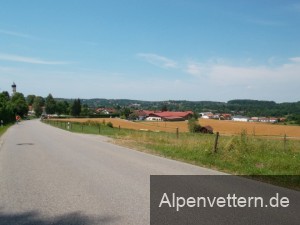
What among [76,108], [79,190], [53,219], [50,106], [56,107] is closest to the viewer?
[53,219]

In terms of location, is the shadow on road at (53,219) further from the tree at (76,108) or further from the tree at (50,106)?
the tree at (50,106)

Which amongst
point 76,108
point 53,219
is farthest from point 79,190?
point 76,108

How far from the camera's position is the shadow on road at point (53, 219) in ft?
19.7

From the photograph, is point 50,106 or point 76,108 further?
point 50,106

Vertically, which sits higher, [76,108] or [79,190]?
[76,108]

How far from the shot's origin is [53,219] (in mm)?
6230

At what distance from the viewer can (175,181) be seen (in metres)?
9.60

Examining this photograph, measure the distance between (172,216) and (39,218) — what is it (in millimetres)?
2248

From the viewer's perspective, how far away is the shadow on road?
6.02 m

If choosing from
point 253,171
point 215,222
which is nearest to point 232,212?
point 215,222

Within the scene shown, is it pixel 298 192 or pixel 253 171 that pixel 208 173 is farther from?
pixel 298 192

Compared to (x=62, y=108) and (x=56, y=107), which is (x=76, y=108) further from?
(x=62, y=108)

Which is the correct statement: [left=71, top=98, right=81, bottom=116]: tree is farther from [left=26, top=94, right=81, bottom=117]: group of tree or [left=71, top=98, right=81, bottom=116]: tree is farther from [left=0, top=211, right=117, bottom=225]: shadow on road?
[left=0, top=211, right=117, bottom=225]: shadow on road

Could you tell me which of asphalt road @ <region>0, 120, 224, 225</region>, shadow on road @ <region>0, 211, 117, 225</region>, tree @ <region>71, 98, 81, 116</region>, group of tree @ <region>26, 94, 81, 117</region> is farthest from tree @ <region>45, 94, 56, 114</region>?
shadow on road @ <region>0, 211, 117, 225</region>
